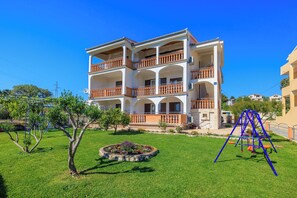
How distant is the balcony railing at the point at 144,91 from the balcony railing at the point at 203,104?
14.6 ft

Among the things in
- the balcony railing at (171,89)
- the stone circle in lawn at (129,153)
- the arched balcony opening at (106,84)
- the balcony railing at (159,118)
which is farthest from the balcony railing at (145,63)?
the stone circle in lawn at (129,153)

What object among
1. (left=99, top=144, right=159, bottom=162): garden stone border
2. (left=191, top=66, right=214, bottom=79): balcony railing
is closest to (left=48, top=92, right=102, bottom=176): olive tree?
(left=99, top=144, right=159, bottom=162): garden stone border

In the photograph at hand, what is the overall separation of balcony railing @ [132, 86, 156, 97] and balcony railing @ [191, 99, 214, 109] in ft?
14.6

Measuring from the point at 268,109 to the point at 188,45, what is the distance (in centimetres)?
952

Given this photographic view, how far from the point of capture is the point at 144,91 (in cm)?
1922

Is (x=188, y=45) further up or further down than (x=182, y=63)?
further up

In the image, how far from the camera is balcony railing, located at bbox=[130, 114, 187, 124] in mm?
15502

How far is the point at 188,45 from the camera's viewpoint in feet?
55.9

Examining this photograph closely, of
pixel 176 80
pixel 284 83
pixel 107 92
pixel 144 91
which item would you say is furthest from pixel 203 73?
pixel 284 83

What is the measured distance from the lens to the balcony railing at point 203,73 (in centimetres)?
1637

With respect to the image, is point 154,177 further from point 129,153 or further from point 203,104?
point 203,104

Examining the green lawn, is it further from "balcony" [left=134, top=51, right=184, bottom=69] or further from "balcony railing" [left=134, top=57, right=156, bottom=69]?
"balcony railing" [left=134, top=57, right=156, bottom=69]

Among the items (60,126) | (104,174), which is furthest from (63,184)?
(60,126)

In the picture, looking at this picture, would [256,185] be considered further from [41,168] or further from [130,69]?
[130,69]
